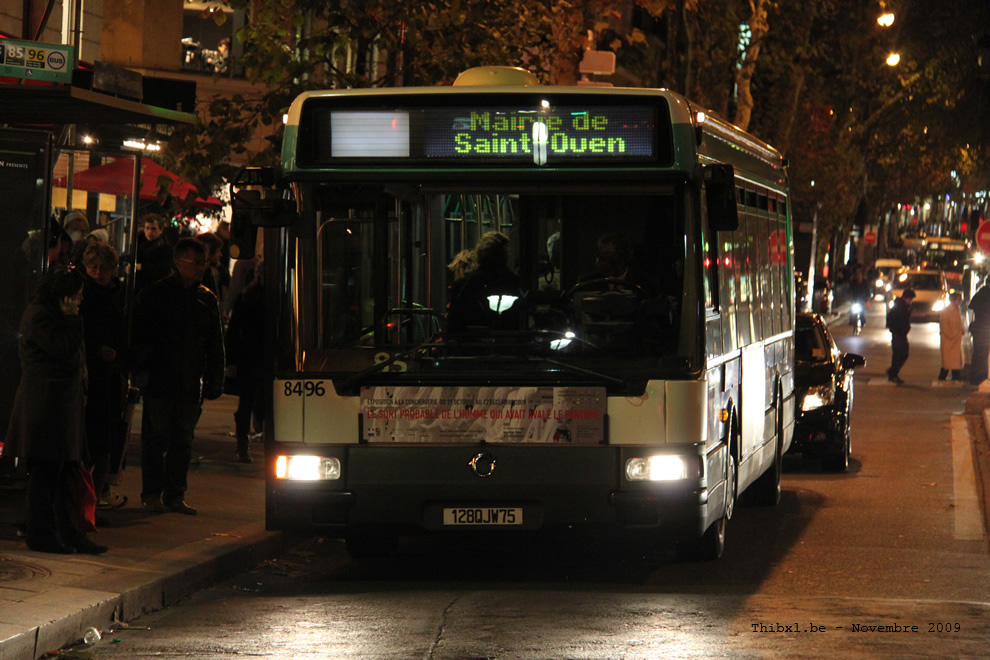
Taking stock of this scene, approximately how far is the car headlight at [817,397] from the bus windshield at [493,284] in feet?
23.3

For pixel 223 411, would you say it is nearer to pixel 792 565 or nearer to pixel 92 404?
pixel 92 404

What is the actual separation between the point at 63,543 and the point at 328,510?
1638 mm

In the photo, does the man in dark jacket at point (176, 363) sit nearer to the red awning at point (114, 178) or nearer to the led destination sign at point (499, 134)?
the red awning at point (114, 178)

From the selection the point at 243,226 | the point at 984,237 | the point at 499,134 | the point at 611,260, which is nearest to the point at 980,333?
the point at 984,237

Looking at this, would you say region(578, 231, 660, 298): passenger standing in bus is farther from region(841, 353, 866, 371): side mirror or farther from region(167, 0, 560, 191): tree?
region(841, 353, 866, 371): side mirror

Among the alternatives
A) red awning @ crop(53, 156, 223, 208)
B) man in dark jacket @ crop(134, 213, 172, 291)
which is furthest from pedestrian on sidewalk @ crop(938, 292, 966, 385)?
man in dark jacket @ crop(134, 213, 172, 291)

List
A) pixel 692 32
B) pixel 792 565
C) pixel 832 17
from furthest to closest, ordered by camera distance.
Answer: pixel 832 17
pixel 692 32
pixel 792 565

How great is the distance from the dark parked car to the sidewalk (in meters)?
5.33

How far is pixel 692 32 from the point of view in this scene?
1161 inches

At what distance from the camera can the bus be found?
8570mm

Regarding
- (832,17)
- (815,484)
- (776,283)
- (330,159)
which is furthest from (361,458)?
(832,17)

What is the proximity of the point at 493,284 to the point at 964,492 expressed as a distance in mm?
6910

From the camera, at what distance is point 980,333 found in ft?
92.5

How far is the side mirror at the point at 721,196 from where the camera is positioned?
877 centimetres
